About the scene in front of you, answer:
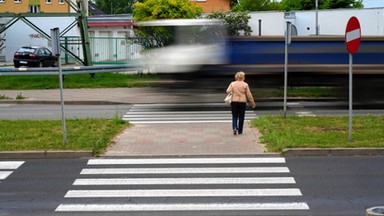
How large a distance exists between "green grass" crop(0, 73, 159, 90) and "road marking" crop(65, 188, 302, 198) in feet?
63.3

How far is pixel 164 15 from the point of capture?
4431 centimetres

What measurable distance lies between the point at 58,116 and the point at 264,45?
7472mm

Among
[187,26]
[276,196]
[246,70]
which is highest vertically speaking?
[187,26]

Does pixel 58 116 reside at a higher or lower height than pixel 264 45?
lower

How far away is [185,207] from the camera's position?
28.5 ft

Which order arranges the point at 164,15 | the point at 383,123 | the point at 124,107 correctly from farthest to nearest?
the point at 164,15 < the point at 124,107 < the point at 383,123

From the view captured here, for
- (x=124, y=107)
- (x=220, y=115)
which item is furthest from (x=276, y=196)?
(x=124, y=107)

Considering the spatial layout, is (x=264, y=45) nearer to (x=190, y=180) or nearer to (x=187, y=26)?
(x=187, y=26)

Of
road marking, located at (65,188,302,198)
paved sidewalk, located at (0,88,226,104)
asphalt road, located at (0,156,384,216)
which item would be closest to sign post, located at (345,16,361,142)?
asphalt road, located at (0,156,384,216)

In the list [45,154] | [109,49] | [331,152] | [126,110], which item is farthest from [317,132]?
[109,49]

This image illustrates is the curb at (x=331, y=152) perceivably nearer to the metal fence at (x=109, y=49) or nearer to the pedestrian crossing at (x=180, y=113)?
the pedestrian crossing at (x=180, y=113)

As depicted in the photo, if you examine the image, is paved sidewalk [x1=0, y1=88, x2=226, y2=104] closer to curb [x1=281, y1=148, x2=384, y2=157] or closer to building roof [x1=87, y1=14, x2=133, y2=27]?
curb [x1=281, y1=148, x2=384, y2=157]

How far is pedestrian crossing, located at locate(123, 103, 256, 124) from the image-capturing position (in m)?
18.5

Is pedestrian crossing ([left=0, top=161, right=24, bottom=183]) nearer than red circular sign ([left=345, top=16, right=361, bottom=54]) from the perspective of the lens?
Yes
